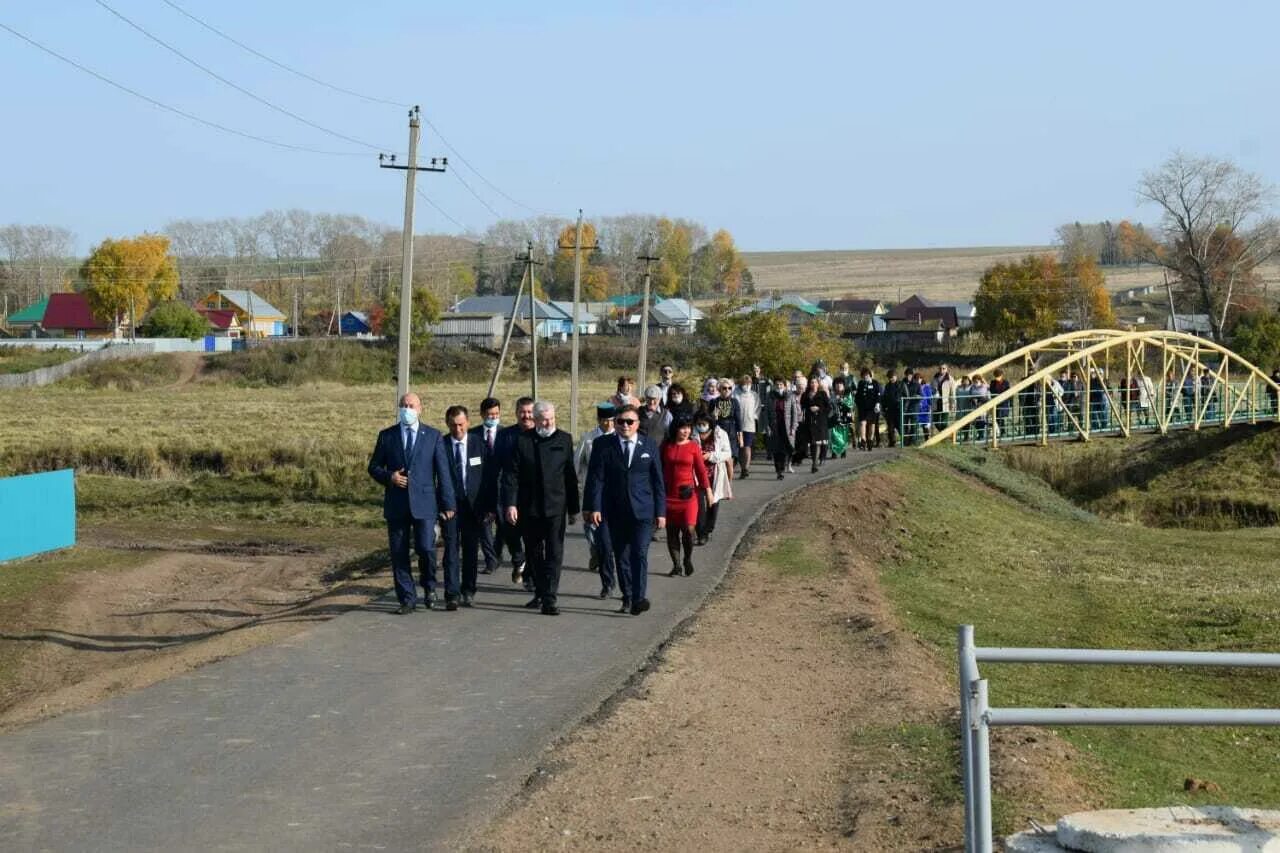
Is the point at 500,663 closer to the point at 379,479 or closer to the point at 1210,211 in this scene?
the point at 379,479

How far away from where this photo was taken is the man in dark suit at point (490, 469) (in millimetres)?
14039

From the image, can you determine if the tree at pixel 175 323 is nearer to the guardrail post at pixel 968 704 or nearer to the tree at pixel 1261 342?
the tree at pixel 1261 342

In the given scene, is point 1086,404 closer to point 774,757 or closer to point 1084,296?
point 774,757

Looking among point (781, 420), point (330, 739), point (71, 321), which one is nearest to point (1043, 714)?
point (330, 739)

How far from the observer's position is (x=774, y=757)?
873 centimetres

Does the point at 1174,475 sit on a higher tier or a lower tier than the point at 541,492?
lower

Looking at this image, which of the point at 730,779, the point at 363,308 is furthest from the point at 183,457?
the point at 363,308

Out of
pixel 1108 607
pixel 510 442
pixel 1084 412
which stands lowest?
pixel 1108 607

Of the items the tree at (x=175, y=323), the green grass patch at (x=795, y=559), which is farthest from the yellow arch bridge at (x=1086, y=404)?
the tree at (x=175, y=323)

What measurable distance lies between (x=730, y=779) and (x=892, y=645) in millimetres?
4248

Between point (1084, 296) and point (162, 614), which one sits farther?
point (1084, 296)

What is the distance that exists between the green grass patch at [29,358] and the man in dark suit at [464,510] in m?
76.1

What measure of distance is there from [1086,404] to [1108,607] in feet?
77.9

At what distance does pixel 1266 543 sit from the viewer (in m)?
27.5
